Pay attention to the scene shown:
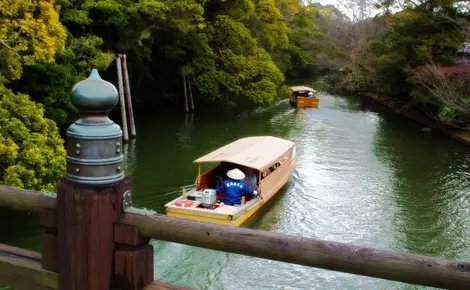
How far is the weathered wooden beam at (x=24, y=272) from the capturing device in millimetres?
2129

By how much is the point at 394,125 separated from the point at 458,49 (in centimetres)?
467

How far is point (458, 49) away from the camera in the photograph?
76.3 ft

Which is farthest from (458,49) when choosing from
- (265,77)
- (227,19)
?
(227,19)

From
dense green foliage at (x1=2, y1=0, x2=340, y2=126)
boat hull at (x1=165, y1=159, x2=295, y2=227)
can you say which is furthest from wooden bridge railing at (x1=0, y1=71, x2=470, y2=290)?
dense green foliage at (x1=2, y1=0, x2=340, y2=126)

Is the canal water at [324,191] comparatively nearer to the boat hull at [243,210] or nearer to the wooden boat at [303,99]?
the boat hull at [243,210]

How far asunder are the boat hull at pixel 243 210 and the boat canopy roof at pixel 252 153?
422mm

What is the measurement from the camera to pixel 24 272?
2.21m

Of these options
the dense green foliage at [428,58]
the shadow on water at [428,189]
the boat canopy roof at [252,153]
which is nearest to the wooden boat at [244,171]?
the boat canopy roof at [252,153]

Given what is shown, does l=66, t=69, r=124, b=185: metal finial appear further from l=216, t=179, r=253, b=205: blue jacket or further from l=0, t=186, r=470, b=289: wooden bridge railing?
l=216, t=179, r=253, b=205: blue jacket

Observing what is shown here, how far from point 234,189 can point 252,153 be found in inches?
80.2

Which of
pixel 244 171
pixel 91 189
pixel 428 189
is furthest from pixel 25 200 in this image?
pixel 428 189

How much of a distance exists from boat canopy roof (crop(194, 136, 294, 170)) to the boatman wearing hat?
54cm

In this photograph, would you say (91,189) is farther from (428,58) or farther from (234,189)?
(428,58)

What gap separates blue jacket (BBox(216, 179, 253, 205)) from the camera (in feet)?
35.7
